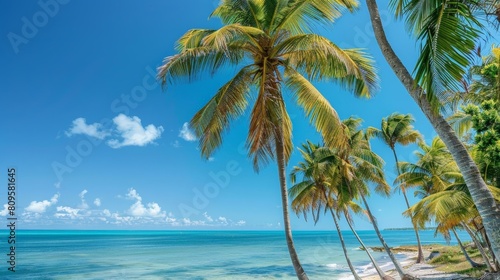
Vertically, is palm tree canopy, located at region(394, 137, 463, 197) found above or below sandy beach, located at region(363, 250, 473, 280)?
above

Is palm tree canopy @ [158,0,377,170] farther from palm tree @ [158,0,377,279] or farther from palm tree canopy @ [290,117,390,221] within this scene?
palm tree canopy @ [290,117,390,221]

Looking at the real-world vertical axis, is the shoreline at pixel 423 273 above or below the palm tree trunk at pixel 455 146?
below

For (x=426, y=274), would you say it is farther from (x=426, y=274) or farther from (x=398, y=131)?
(x=398, y=131)

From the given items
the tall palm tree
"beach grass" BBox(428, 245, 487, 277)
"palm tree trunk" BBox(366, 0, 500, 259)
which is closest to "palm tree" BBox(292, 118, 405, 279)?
the tall palm tree

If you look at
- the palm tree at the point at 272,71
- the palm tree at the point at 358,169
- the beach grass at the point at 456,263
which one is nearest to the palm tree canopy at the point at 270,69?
the palm tree at the point at 272,71

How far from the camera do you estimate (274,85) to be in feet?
22.5

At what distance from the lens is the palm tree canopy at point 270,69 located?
21.7 feet

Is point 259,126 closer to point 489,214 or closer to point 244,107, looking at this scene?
point 244,107

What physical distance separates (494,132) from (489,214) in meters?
4.38

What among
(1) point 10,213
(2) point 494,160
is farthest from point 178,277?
(2) point 494,160

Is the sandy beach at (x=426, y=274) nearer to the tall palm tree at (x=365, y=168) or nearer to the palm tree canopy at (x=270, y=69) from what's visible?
the tall palm tree at (x=365, y=168)

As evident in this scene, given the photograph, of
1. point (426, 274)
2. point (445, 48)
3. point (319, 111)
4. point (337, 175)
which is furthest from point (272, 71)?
point (426, 274)

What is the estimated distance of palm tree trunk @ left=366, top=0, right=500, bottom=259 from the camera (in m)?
3.53

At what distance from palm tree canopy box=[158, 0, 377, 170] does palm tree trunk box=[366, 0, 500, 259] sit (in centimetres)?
159
